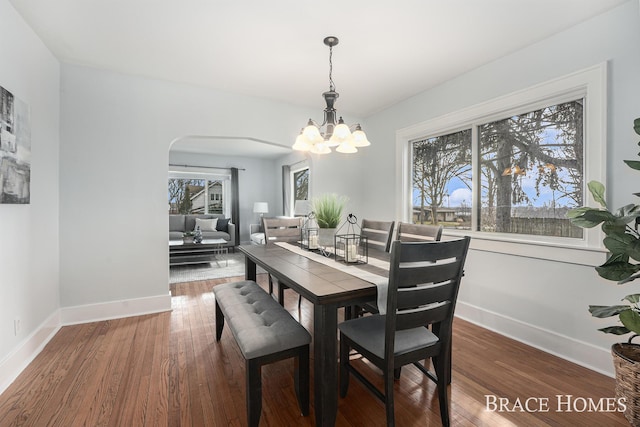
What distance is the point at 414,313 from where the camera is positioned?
139 centimetres

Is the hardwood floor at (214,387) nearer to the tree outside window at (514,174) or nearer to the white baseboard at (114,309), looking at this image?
the white baseboard at (114,309)

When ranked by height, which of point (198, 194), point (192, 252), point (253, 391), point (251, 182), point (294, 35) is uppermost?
point (294, 35)

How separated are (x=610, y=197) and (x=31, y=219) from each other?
428 cm

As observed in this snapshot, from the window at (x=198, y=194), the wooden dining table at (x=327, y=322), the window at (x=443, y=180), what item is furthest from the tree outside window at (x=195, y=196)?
the wooden dining table at (x=327, y=322)

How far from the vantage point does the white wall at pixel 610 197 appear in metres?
1.96

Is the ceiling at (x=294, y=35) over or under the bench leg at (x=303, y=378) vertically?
over

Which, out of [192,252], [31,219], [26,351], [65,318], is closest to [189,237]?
[192,252]

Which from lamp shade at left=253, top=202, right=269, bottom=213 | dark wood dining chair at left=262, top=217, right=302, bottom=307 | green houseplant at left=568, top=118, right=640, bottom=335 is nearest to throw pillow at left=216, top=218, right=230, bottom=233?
lamp shade at left=253, top=202, right=269, bottom=213

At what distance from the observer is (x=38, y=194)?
2.41 m

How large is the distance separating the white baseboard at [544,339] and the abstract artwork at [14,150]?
12.6 ft

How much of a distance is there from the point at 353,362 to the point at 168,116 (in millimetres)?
3063

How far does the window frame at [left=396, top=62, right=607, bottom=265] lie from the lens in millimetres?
2055

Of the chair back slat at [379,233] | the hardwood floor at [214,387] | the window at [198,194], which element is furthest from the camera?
the window at [198,194]

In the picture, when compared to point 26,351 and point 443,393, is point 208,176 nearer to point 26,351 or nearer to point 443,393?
point 26,351
